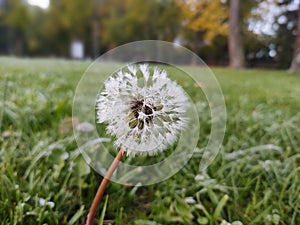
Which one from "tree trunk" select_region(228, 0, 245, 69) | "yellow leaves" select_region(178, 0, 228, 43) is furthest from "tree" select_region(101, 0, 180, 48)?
"tree trunk" select_region(228, 0, 245, 69)

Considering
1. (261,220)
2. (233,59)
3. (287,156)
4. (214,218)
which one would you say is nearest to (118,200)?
(214,218)

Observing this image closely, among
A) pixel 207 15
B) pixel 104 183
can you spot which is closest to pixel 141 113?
pixel 104 183

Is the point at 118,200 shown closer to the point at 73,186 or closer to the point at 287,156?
the point at 73,186

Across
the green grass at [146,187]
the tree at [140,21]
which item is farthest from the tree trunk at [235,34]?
the green grass at [146,187]

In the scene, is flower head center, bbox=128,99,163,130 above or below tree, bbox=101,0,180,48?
below

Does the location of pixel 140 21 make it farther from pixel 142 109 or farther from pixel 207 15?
pixel 142 109

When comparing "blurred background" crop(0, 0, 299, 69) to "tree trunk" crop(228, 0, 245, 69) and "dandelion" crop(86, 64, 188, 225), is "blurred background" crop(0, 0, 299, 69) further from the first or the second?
"dandelion" crop(86, 64, 188, 225)

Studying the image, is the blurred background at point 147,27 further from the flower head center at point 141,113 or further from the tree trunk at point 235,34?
the flower head center at point 141,113
